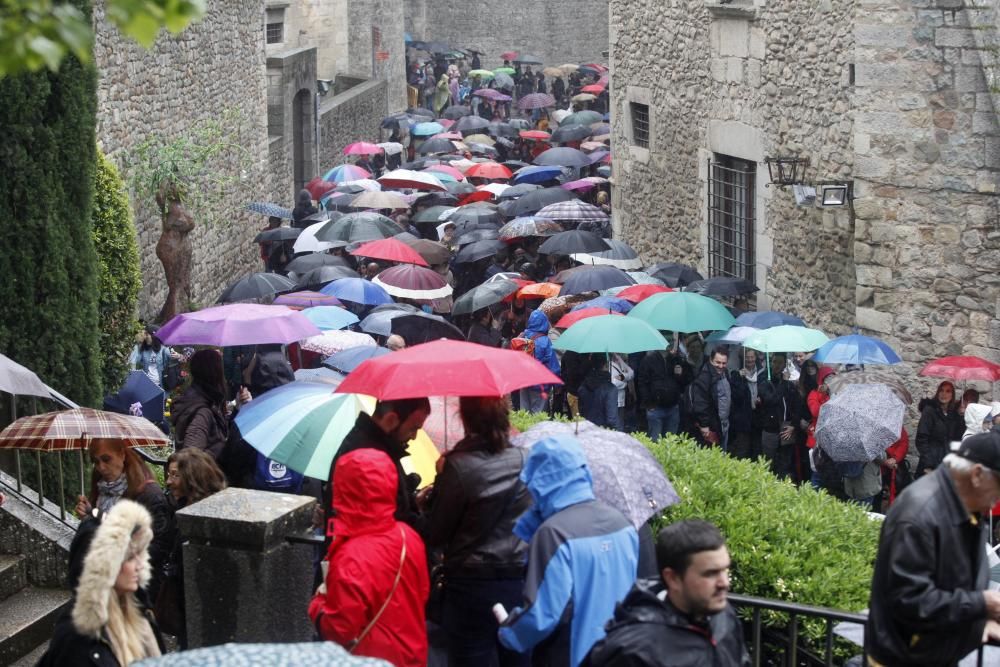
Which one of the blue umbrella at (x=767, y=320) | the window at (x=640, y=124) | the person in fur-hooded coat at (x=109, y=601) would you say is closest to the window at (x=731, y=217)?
the blue umbrella at (x=767, y=320)

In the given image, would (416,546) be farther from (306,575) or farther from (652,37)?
(652,37)

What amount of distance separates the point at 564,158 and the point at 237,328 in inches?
646

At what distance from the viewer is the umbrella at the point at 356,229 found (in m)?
18.0

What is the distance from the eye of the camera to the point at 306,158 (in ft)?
96.7

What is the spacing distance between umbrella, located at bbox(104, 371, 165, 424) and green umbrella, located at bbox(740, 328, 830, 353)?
15.5 ft

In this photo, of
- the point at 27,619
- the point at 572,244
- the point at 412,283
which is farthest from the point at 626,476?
the point at 572,244

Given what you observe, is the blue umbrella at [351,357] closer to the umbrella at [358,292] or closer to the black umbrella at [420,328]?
the black umbrella at [420,328]

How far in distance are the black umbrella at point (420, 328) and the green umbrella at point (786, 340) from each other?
Answer: 8.01 ft

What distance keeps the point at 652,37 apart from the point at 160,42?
5944mm

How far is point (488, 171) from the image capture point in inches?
1016

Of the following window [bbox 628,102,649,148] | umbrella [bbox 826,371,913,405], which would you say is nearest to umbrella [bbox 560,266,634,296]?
umbrella [bbox 826,371,913,405]

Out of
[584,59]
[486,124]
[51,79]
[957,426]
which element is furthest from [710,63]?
[584,59]

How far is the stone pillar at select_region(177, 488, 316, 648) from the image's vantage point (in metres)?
6.15

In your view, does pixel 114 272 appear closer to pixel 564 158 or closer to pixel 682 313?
pixel 682 313
